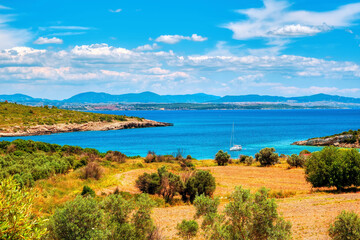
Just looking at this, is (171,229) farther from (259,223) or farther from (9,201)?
(9,201)

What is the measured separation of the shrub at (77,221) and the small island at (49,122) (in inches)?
4087

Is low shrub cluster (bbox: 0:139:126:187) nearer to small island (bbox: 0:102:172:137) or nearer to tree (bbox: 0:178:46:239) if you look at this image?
tree (bbox: 0:178:46:239)

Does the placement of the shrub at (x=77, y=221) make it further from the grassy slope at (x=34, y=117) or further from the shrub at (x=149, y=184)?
the grassy slope at (x=34, y=117)

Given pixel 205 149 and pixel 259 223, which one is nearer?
pixel 259 223

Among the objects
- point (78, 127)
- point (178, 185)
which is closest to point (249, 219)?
point (178, 185)

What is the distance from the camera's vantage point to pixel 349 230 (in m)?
11.6

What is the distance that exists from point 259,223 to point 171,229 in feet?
24.7

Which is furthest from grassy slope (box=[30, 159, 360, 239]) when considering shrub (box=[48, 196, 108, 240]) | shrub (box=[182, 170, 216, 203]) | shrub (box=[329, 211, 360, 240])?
shrub (box=[48, 196, 108, 240])

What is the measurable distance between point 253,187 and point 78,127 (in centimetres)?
11208

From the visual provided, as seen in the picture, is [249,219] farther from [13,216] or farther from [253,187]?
[253,187]

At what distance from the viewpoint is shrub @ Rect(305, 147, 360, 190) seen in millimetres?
26531

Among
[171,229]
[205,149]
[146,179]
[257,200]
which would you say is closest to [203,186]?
[146,179]

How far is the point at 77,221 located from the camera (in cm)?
1031

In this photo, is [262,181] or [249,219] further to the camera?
[262,181]
